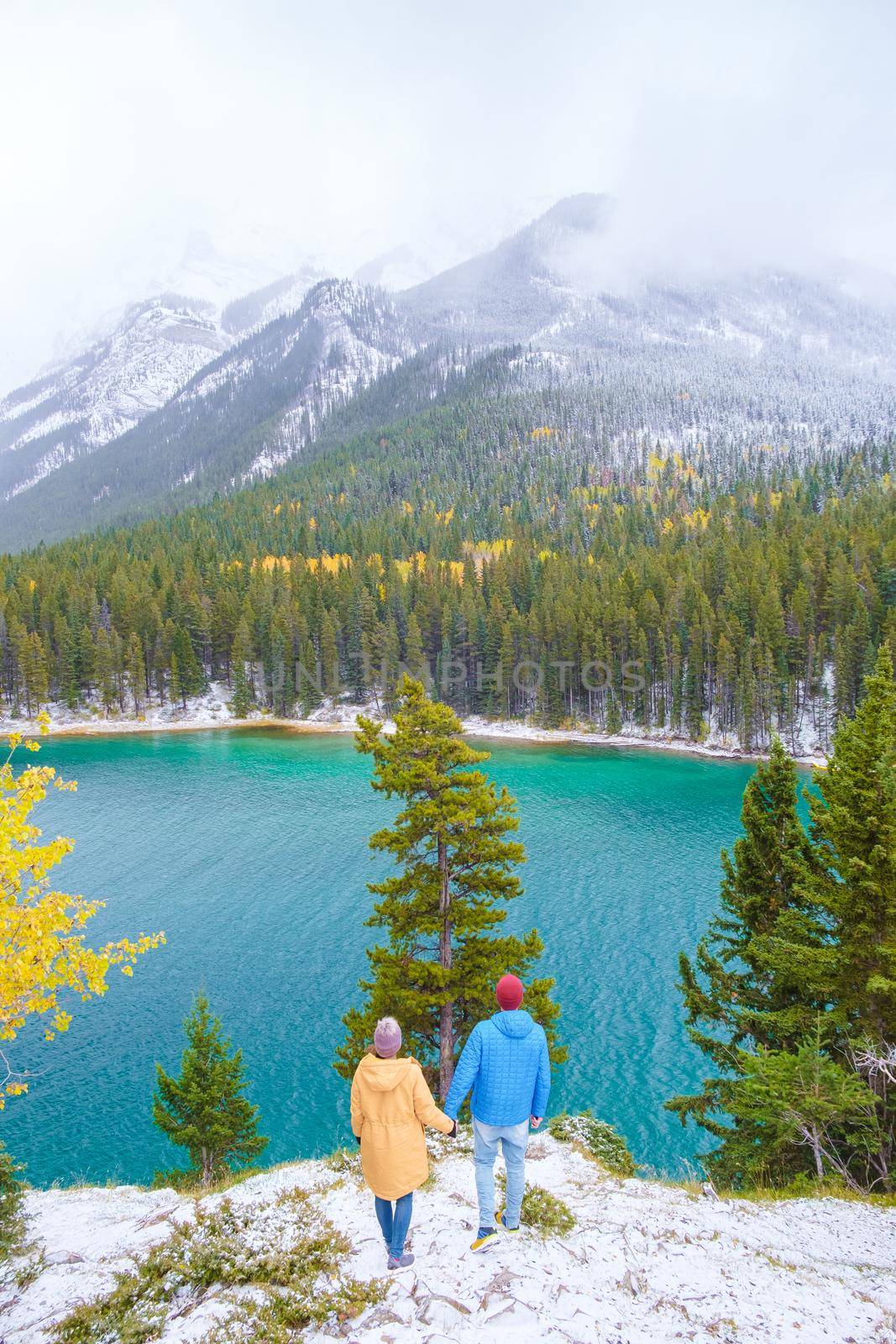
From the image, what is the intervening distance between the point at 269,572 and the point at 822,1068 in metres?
112

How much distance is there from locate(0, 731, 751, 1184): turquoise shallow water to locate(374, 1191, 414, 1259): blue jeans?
13498 mm

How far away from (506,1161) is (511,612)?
8681cm

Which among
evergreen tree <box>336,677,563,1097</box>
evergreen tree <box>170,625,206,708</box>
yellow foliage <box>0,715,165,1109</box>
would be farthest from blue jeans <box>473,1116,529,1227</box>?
evergreen tree <box>170,625,206,708</box>

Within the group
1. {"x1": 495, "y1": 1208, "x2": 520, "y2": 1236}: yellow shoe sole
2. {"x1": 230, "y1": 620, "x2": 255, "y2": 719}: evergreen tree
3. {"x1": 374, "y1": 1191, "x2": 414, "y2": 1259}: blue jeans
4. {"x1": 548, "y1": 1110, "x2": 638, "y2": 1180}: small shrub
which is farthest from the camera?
{"x1": 230, "y1": 620, "x2": 255, "y2": 719}: evergreen tree

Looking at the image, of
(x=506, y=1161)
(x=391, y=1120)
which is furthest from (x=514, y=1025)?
(x=506, y=1161)

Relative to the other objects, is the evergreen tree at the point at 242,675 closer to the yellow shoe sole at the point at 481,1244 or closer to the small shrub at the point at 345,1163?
the small shrub at the point at 345,1163

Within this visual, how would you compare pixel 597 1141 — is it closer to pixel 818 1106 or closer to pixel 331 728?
pixel 818 1106

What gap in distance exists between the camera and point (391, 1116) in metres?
6.46

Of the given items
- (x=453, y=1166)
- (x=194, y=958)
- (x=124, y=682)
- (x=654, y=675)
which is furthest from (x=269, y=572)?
(x=453, y=1166)

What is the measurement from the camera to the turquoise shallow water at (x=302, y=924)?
65.8ft

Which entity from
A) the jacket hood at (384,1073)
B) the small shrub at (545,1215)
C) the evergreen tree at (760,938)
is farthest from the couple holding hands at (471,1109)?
the evergreen tree at (760,938)

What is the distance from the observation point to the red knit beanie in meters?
6.76

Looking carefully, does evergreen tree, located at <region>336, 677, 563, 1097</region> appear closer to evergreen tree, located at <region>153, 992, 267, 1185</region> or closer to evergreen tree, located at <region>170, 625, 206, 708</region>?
evergreen tree, located at <region>153, 992, 267, 1185</region>

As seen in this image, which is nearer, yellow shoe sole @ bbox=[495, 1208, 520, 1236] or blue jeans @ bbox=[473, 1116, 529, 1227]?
blue jeans @ bbox=[473, 1116, 529, 1227]
